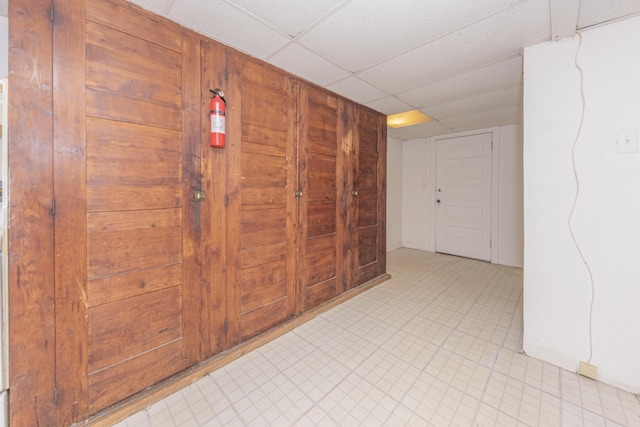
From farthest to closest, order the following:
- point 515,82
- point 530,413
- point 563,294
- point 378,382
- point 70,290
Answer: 1. point 515,82
2. point 563,294
3. point 378,382
4. point 530,413
5. point 70,290

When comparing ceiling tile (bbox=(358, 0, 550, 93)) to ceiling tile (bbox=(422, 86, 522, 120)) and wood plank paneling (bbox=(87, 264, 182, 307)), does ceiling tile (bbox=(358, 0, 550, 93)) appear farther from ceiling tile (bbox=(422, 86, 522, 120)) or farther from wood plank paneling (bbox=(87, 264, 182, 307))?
wood plank paneling (bbox=(87, 264, 182, 307))

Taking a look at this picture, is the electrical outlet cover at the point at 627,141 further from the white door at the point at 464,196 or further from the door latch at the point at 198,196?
the white door at the point at 464,196

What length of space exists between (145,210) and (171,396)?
1136mm

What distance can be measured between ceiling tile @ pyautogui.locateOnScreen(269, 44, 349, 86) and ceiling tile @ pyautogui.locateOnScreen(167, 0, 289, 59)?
0.09 metres

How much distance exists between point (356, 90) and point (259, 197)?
1.54m

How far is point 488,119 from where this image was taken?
11.9 feet

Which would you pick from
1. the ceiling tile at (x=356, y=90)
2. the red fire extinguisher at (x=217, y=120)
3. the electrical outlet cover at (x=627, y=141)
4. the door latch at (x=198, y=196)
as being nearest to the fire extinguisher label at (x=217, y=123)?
the red fire extinguisher at (x=217, y=120)

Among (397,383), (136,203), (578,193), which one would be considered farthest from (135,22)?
(578,193)

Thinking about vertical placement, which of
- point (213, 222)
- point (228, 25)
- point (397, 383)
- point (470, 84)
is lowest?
point (397, 383)

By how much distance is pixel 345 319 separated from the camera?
2395mm

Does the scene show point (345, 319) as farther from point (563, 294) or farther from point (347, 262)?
point (563, 294)

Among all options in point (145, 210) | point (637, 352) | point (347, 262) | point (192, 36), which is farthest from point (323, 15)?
point (637, 352)

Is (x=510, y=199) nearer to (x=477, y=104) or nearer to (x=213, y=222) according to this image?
(x=477, y=104)

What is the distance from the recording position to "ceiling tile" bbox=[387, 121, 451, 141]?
160 inches
